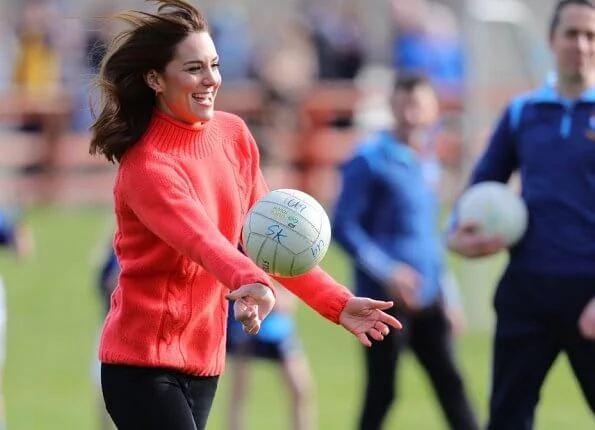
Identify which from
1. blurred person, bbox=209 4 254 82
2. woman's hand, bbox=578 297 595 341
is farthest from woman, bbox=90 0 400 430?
blurred person, bbox=209 4 254 82

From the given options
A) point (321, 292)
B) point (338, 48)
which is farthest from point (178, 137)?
point (338, 48)

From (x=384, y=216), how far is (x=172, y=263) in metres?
3.25

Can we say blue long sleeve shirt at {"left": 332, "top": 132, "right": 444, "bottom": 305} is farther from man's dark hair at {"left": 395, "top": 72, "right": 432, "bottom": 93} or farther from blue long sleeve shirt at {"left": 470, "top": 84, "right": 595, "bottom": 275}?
blue long sleeve shirt at {"left": 470, "top": 84, "right": 595, "bottom": 275}

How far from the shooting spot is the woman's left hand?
5297 mm

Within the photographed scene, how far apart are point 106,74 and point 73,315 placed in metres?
9.55

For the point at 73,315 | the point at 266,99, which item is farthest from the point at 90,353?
the point at 266,99

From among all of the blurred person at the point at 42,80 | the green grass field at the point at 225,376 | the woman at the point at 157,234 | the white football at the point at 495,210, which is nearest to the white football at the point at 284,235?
the woman at the point at 157,234

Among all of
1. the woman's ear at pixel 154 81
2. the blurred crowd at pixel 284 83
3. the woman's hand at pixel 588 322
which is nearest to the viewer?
the woman's ear at pixel 154 81

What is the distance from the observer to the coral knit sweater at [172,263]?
17.4 feet

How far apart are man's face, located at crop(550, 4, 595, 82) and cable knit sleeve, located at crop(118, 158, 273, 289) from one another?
77.3 inches

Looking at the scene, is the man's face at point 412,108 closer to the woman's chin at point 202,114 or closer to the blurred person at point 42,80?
the woman's chin at point 202,114

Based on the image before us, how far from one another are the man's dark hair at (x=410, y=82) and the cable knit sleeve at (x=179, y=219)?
3391mm

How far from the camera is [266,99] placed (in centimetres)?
2231

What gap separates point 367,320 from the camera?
5.34m
